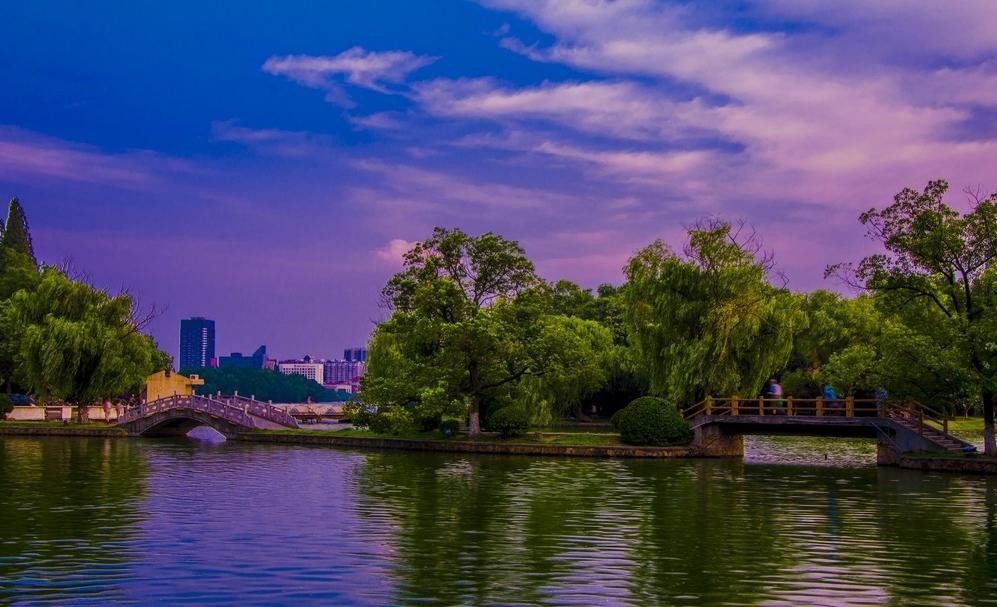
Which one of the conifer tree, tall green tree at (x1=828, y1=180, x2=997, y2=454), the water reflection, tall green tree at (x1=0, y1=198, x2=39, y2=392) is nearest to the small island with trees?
tall green tree at (x1=828, y1=180, x2=997, y2=454)

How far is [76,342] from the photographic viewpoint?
2522 inches

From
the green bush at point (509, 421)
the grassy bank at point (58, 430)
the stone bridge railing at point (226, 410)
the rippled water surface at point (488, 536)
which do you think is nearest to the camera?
the rippled water surface at point (488, 536)

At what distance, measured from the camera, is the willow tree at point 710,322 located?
49500 millimetres

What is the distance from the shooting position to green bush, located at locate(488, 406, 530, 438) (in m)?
49.3

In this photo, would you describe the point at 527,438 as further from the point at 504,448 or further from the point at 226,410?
the point at 226,410

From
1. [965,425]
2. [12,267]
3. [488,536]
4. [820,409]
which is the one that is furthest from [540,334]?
[12,267]

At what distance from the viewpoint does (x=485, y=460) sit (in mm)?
43781

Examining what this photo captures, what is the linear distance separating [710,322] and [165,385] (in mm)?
61841

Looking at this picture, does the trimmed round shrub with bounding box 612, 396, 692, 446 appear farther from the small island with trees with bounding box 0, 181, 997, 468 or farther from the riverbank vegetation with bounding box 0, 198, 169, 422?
the riverbank vegetation with bounding box 0, 198, 169, 422

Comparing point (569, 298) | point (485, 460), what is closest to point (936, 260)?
point (485, 460)

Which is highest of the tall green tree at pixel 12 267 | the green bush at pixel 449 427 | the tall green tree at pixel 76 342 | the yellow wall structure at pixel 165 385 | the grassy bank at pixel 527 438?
the tall green tree at pixel 12 267

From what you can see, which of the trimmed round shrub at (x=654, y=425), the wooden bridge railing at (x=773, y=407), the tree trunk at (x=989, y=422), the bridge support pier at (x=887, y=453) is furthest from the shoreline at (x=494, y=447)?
the wooden bridge railing at (x=773, y=407)

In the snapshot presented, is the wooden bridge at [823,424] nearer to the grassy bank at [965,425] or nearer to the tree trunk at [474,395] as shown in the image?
the tree trunk at [474,395]

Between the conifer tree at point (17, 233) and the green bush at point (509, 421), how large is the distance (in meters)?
94.0
